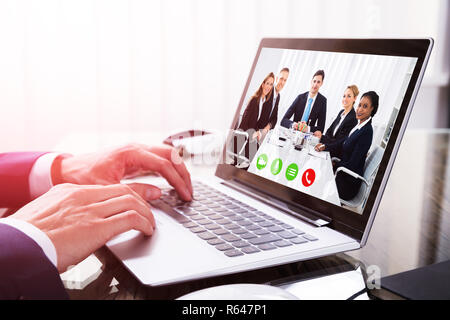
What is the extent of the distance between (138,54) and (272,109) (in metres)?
1.68

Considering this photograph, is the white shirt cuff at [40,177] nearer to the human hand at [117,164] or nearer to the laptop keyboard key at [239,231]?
the human hand at [117,164]

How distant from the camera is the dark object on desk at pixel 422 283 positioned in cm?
53

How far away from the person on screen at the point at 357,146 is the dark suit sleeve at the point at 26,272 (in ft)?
1.32

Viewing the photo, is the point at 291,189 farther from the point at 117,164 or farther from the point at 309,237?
the point at 117,164

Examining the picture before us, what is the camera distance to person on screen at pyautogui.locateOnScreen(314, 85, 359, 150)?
753 millimetres

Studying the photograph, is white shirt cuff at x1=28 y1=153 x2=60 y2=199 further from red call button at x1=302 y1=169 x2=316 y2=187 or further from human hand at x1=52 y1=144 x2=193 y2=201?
red call button at x1=302 y1=169 x2=316 y2=187

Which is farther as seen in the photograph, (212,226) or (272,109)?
(272,109)

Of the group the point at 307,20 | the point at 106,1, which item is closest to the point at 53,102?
the point at 106,1

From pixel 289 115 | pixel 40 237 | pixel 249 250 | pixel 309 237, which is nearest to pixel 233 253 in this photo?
pixel 249 250

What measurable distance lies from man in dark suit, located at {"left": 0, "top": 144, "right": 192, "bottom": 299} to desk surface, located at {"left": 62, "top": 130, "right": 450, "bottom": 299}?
40 millimetres

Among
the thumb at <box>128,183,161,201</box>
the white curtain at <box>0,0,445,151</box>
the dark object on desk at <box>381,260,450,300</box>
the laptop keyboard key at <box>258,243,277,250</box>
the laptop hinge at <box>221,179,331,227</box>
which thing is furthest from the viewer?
the white curtain at <box>0,0,445,151</box>

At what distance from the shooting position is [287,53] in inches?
37.2

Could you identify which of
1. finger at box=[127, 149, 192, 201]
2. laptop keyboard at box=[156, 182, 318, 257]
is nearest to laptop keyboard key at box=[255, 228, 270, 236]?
laptop keyboard at box=[156, 182, 318, 257]

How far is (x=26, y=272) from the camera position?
548 millimetres
